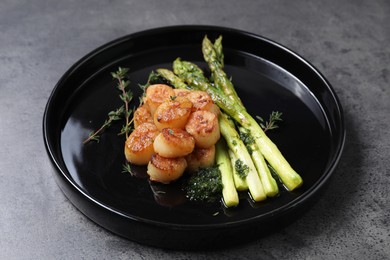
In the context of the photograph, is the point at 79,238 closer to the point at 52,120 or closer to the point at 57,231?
the point at 57,231

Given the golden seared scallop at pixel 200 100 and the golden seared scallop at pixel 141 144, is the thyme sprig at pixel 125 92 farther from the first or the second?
the golden seared scallop at pixel 200 100

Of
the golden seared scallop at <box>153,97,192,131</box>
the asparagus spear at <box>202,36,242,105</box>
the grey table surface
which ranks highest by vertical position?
the golden seared scallop at <box>153,97,192,131</box>

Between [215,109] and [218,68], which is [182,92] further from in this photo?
[218,68]

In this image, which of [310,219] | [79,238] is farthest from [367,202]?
[79,238]

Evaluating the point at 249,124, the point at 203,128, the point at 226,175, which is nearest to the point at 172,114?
the point at 203,128

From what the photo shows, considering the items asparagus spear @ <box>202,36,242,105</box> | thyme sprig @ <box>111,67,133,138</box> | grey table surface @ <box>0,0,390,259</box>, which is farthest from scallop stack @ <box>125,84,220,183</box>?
grey table surface @ <box>0,0,390,259</box>

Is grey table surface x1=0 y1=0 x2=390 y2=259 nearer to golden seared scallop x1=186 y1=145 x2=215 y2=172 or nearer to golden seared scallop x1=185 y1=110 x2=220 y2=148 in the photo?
golden seared scallop x1=186 y1=145 x2=215 y2=172

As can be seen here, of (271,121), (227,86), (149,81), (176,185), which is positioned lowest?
(176,185)
